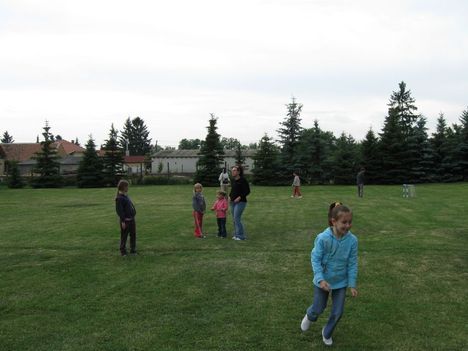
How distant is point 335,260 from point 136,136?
122058mm

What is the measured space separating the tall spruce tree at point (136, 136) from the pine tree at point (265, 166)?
80.1 m

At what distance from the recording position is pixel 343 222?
15.2 feet

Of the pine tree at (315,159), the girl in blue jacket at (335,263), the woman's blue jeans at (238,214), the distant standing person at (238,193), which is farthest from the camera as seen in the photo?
the pine tree at (315,159)

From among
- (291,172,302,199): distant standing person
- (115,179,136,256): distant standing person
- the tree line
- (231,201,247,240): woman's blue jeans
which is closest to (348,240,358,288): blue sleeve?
(115,179,136,256): distant standing person

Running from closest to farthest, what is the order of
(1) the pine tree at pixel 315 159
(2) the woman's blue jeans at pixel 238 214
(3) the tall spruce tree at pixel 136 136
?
(2) the woman's blue jeans at pixel 238 214 < (1) the pine tree at pixel 315 159 < (3) the tall spruce tree at pixel 136 136

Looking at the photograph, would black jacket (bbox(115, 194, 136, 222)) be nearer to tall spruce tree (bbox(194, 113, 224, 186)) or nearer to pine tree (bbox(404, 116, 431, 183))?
tall spruce tree (bbox(194, 113, 224, 186))

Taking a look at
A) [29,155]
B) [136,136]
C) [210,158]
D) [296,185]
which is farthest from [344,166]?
[136,136]

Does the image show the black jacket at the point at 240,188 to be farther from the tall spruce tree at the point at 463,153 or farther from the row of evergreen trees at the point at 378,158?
the tall spruce tree at the point at 463,153

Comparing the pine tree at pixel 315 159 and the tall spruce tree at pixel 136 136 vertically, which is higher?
the tall spruce tree at pixel 136 136

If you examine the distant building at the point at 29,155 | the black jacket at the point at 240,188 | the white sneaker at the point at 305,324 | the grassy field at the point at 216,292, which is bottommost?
the grassy field at the point at 216,292

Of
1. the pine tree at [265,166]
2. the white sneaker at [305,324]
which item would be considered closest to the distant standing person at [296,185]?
the pine tree at [265,166]

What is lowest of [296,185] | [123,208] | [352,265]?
[296,185]

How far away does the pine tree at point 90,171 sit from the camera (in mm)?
46094

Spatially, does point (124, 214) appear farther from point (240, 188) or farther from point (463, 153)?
point (463, 153)
